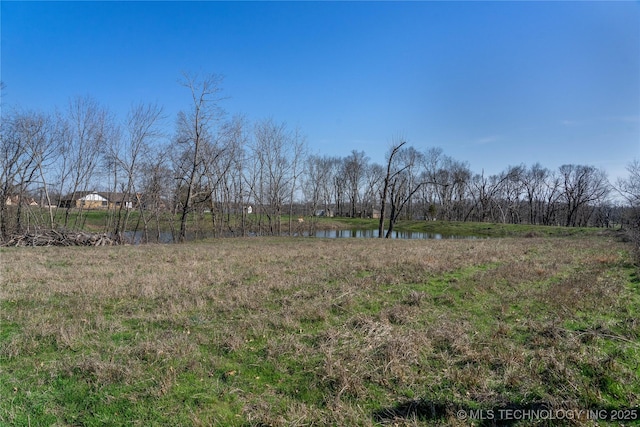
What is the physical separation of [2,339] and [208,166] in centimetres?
2317

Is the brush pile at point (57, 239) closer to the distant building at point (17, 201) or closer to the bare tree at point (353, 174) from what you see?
the distant building at point (17, 201)

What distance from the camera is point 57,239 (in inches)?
680

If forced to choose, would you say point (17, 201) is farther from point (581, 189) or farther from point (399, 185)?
point (581, 189)

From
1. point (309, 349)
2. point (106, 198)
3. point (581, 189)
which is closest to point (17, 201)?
point (106, 198)

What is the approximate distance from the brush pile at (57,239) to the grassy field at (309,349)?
35.1ft

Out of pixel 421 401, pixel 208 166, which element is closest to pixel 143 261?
pixel 421 401

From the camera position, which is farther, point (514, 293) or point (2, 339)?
point (514, 293)

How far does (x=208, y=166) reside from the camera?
1048 inches

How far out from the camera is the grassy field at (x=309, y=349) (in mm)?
3186

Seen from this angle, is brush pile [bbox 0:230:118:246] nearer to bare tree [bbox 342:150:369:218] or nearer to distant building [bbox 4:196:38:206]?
distant building [bbox 4:196:38:206]

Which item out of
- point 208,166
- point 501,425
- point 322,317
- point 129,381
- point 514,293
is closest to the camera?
point 501,425

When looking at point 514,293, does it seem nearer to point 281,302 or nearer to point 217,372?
point 281,302

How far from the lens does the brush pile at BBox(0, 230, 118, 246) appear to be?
16609 millimetres

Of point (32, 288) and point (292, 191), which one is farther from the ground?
point (292, 191)
